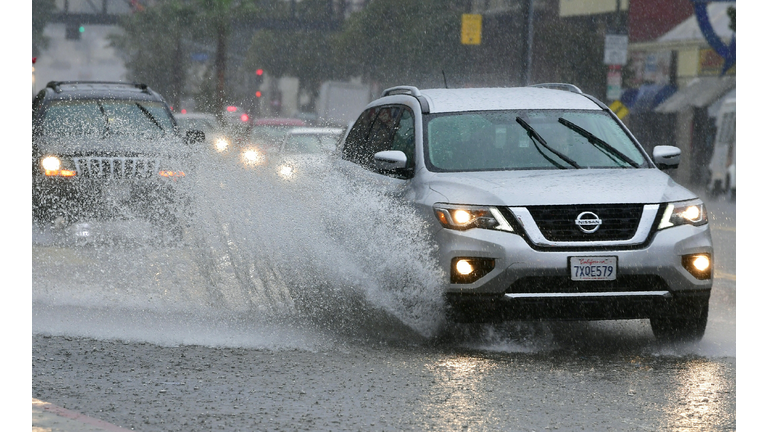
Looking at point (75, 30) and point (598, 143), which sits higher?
point (75, 30)

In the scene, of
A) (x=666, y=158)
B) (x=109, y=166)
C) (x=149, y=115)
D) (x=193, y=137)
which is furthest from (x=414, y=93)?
(x=149, y=115)

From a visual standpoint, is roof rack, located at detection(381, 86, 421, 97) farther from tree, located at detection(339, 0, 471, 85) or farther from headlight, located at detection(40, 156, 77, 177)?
tree, located at detection(339, 0, 471, 85)

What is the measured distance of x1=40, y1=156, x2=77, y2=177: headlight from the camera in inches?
519

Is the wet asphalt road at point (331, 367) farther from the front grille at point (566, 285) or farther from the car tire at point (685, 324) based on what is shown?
the front grille at point (566, 285)

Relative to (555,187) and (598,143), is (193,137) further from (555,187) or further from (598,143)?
(555,187)

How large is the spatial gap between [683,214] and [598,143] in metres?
1.23

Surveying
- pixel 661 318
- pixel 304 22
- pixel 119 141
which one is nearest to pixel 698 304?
pixel 661 318

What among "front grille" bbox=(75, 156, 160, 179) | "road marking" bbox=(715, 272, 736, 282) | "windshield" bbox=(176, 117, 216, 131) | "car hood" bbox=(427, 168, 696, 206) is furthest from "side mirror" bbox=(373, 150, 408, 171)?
"windshield" bbox=(176, 117, 216, 131)

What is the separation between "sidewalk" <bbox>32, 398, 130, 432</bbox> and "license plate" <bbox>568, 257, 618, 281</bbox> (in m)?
3.00

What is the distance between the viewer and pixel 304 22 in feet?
254

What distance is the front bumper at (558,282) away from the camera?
279 inches

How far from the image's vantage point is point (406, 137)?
8750 mm

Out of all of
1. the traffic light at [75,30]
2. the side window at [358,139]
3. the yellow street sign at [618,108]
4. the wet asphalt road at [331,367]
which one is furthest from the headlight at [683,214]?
the traffic light at [75,30]

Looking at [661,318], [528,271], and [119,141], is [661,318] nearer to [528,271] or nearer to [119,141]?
[528,271]
